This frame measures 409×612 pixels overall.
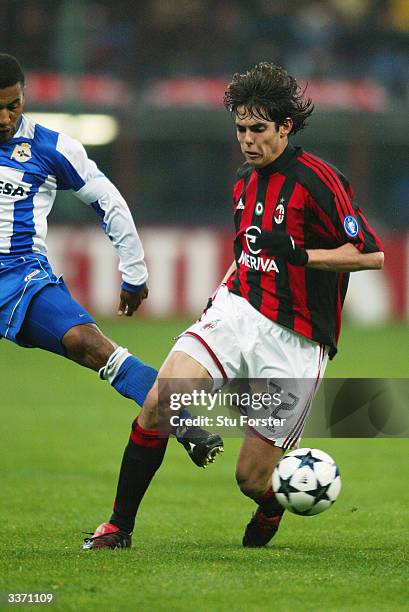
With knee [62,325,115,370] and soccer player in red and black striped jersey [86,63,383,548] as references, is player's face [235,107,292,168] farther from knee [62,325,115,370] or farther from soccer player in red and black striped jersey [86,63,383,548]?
knee [62,325,115,370]

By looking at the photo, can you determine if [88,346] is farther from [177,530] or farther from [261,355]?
[177,530]

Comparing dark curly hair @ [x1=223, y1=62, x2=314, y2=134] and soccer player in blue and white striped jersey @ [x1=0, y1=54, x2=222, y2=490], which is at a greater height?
dark curly hair @ [x1=223, y1=62, x2=314, y2=134]

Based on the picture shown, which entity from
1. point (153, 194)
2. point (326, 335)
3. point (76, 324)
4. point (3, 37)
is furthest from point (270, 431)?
point (3, 37)

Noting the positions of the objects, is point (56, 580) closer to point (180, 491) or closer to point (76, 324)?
point (76, 324)

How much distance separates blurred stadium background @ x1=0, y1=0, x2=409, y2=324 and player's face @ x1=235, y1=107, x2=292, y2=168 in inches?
525

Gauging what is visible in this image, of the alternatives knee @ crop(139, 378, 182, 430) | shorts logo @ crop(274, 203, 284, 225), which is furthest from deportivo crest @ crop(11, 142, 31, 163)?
knee @ crop(139, 378, 182, 430)

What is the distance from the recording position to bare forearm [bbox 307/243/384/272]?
500 cm

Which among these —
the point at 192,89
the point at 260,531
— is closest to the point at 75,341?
the point at 260,531

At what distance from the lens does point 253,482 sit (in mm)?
5375

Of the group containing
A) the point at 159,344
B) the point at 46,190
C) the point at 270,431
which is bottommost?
the point at 159,344

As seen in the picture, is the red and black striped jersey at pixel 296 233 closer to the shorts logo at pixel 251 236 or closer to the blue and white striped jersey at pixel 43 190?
the shorts logo at pixel 251 236

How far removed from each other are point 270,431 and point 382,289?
1317cm

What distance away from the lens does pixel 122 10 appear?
68.6 feet

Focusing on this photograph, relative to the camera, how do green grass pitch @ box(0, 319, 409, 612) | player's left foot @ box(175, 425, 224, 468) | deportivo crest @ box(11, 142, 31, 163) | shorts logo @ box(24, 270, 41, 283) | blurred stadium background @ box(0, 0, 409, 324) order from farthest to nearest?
blurred stadium background @ box(0, 0, 409, 324)
deportivo crest @ box(11, 142, 31, 163)
shorts logo @ box(24, 270, 41, 283)
player's left foot @ box(175, 425, 224, 468)
green grass pitch @ box(0, 319, 409, 612)
